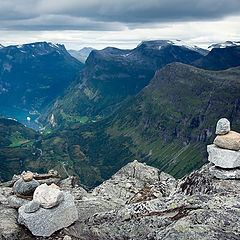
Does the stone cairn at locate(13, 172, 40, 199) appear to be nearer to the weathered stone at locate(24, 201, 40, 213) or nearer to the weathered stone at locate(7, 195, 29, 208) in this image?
the weathered stone at locate(7, 195, 29, 208)

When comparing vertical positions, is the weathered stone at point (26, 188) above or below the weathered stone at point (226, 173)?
below

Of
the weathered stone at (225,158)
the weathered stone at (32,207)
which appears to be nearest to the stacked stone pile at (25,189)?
the weathered stone at (32,207)

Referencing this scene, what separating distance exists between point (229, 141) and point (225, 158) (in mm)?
2017

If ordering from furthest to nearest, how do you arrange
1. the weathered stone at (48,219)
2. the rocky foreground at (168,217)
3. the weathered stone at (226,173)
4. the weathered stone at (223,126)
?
the weathered stone at (223,126), the weathered stone at (226,173), the weathered stone at (48,219), the rocky foreground at (168,217)

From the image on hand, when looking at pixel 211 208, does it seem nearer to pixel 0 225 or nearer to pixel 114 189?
pixel 0 225

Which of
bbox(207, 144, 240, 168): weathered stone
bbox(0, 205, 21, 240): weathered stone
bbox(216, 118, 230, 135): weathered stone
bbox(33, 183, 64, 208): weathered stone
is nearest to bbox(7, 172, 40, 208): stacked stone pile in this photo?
bbox(0, 205, 21, 240): weathered stone

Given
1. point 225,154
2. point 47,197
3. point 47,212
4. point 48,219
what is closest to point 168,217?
A: point 225,154

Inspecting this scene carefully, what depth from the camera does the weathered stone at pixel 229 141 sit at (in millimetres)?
28281

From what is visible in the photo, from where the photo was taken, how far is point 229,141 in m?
28.5

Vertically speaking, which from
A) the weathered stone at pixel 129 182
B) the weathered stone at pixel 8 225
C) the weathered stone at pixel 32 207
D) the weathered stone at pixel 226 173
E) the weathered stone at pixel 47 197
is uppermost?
the weathered stone at pixel 226 173

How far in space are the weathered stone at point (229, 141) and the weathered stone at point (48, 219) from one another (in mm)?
17860

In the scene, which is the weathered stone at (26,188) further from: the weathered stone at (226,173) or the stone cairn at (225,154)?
the stone cairn at (225,154)

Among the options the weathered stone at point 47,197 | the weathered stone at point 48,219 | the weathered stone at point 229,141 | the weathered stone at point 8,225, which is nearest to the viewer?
the weathered stone at point 8,225

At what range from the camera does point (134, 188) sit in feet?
166
